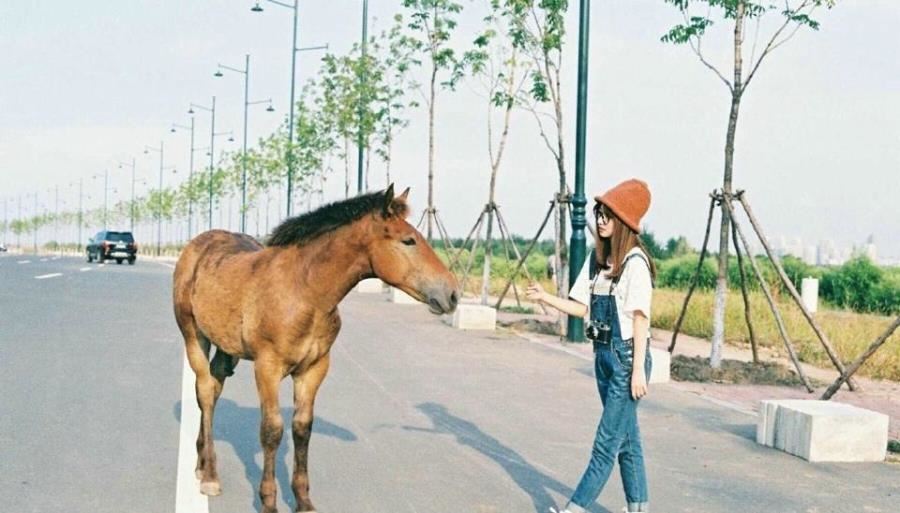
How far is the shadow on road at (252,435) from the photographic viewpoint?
6.53 meters

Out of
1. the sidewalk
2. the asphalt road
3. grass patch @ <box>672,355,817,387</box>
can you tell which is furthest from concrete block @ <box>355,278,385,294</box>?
grass patch @ <box>672,355,817,387</box>

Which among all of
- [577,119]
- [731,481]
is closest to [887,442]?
[731,481]

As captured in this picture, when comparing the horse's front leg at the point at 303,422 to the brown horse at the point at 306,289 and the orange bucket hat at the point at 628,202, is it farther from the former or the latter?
the orange bucket hat at the point at 628,202

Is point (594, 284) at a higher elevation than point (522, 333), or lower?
higher

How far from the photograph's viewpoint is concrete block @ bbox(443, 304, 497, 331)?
59.5 ft

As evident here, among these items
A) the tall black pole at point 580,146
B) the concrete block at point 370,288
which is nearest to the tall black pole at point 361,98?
the concrete block at point 370,288

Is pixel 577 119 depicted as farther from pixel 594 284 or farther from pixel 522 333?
pixel 594 284

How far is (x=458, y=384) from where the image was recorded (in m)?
11.2

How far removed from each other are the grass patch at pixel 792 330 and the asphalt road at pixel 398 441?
163 inches

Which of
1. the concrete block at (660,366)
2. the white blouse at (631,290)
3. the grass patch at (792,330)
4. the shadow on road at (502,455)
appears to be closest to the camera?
the white blouse at (631,290)

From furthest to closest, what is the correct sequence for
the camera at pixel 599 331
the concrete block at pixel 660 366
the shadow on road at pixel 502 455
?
the concrete block at pixel 660 366
the shadow on road at pixel 502 455
the camera at pixel 599 331

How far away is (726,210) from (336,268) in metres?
8.38

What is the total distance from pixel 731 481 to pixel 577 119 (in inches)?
367

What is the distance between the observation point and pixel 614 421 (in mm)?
5371
